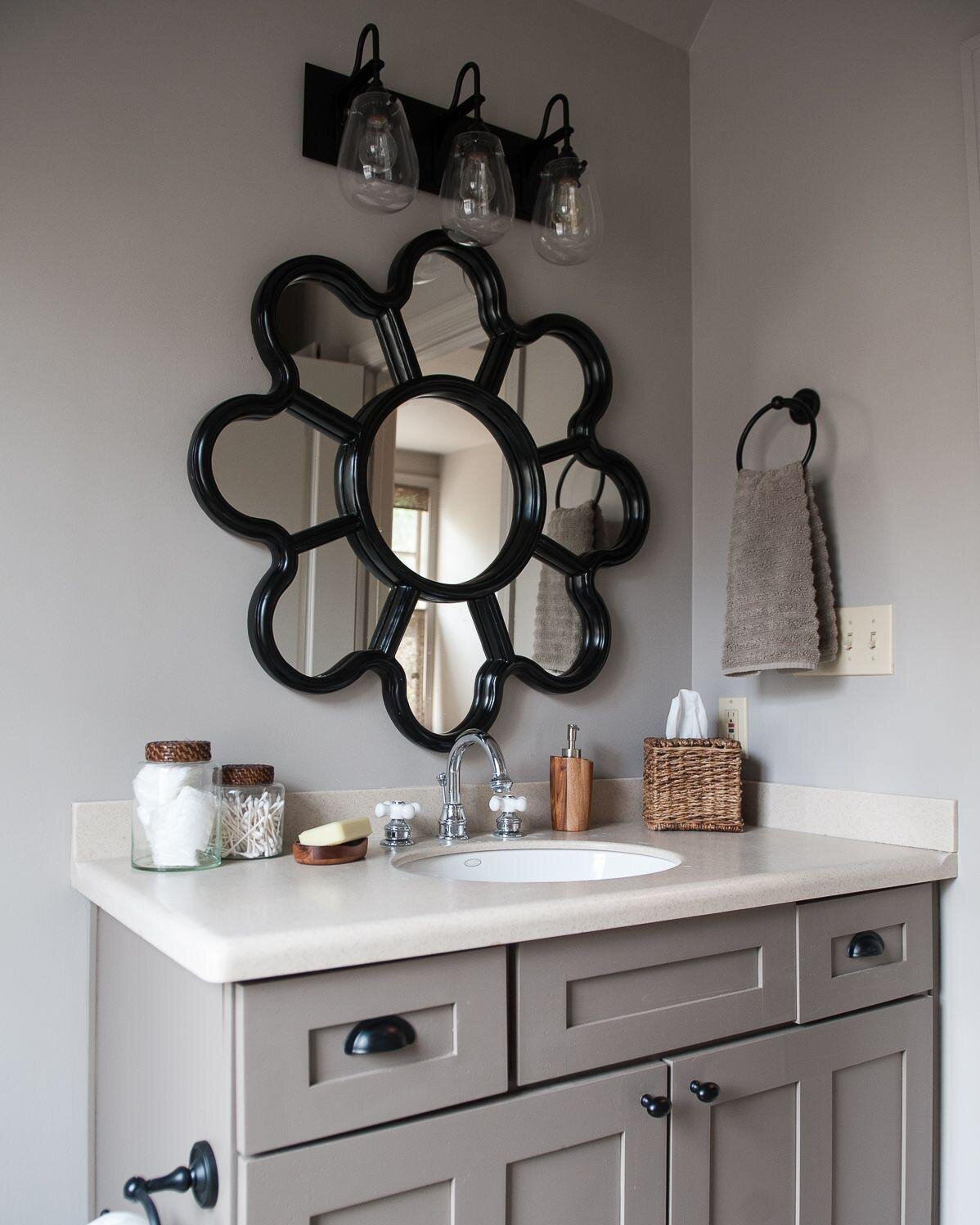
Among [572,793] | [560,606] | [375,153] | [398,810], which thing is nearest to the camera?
[375,153]

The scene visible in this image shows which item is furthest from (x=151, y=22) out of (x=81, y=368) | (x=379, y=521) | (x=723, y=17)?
(x=723, y=17)

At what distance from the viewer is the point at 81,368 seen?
146 centimetres

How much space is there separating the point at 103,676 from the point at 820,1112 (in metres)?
1.15

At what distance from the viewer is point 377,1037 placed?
1040 millimetres

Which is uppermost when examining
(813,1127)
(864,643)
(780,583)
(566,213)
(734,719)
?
(566,213)

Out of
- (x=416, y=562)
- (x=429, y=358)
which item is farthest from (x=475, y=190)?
(x=416, y=562)

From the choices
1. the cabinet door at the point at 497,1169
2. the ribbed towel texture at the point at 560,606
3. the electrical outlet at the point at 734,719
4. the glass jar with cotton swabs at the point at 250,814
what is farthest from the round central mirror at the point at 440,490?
the cabinet door at the point at 497,1169

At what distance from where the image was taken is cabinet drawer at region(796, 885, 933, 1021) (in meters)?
1.40

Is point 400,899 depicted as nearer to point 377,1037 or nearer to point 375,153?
point 377,1037

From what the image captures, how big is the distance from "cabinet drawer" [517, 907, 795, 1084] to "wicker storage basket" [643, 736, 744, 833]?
1.31 feet

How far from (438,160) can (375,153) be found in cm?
40

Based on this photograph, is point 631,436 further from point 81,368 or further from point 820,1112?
point 820,1112

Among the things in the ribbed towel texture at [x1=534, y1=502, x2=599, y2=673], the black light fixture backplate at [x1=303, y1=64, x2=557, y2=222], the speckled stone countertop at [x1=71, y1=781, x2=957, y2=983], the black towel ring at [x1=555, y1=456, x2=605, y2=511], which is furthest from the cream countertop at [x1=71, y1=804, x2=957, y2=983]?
the black light fixture backplate at [x1=303, y1=64, x2=557, y2=222]

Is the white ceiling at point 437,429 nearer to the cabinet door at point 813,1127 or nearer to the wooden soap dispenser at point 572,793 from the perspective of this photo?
the wooden soap dispenser at point 572,793
